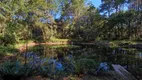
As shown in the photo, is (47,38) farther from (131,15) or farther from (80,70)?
(80,70)

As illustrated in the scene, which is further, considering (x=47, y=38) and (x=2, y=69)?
(x=47, y=38)

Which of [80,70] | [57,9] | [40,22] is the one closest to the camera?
[80,70]

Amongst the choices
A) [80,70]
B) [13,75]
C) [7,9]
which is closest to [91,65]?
[80,70]

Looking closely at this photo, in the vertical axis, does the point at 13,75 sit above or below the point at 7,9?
below

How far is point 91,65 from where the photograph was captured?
7.29 m

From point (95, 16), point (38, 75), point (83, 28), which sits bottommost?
point (38, 75)

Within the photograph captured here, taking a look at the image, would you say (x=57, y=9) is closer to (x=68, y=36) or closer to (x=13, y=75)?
(x=68, y=36)

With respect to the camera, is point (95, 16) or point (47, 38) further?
point (95, 16)

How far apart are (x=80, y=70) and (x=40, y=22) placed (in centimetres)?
2632

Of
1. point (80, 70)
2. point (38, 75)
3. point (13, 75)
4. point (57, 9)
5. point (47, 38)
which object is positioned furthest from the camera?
point (57, 9)

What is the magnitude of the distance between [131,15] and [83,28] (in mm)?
10667

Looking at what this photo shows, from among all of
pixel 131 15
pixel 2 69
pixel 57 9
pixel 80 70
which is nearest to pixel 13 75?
pixel 2 69

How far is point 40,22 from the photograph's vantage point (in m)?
32.1

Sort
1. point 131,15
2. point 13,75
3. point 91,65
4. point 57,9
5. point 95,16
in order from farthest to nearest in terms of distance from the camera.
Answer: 1. point 57,9
2. point 95,16
3. point 131,15
4. point 91,65
5. point 13,75
